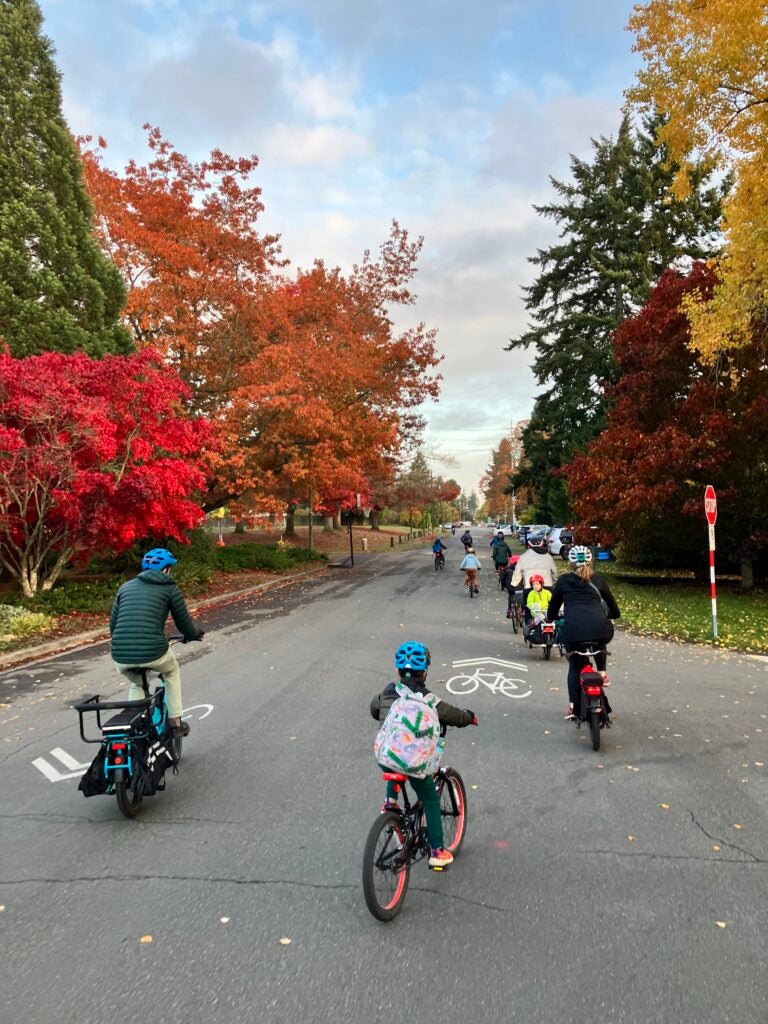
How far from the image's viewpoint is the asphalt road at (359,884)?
2695 millimetres

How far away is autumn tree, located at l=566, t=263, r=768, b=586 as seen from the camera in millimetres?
15414

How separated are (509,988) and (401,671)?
4.76ft

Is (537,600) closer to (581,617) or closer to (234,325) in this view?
(581,617)

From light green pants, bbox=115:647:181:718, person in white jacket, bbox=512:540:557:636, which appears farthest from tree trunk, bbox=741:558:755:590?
light green pants, bbox=115:647:181:718

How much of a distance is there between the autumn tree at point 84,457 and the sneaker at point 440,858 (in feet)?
37.7

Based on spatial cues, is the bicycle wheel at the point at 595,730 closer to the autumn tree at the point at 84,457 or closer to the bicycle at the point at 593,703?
the bicycle at the point at 593,703

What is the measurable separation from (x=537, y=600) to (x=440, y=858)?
6.55 meters

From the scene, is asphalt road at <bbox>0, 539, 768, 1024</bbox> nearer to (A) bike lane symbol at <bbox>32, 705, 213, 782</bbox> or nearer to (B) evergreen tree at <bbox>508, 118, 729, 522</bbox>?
(A) bike lane symbol at <bbox>32, 705, 213, 782</bbox>

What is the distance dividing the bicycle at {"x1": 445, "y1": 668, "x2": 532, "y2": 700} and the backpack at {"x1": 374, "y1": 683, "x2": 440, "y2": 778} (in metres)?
4.35

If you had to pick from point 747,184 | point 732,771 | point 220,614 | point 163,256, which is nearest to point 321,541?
point 163,256

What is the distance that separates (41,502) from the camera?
13875 millimetres

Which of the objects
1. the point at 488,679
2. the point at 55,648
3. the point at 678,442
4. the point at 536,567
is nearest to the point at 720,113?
the point at 678,442

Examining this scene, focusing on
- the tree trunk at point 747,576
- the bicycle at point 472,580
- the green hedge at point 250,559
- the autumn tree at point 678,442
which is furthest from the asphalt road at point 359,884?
the green hedge at point 250,559

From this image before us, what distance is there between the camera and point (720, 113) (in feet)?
38.5
